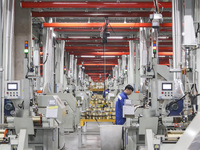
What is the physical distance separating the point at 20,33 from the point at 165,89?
209 inches

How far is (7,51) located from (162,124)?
438cm

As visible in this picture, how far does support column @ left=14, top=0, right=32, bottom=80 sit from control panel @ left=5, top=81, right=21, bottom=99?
8.05 feet

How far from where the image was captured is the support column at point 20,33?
9.97m

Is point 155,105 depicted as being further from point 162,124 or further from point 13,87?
point 13,87

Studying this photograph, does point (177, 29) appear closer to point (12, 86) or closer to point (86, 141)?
point (12, 86)

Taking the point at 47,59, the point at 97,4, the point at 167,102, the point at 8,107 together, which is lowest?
the point at 8,107

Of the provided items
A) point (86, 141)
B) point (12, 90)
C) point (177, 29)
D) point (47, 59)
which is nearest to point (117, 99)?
point (177, 29)

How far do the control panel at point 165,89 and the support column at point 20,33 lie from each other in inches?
185

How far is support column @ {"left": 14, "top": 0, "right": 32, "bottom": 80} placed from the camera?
32.7 feet

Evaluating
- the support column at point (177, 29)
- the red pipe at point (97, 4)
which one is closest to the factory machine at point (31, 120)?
the support column at point (177, 29)

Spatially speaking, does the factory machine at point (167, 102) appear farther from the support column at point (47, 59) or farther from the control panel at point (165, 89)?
the support column at point (47, 59)

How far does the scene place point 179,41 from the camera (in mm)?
7578

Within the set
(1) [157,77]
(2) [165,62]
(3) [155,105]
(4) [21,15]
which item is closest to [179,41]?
(1) [157,77]

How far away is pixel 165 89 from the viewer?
698 centimetres
